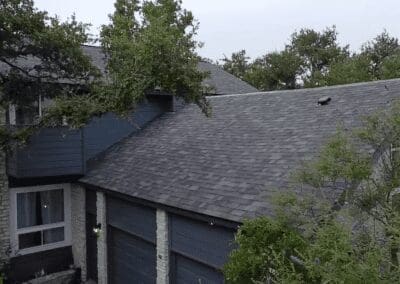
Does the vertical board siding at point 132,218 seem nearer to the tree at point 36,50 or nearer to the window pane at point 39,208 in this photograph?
the window pane at point 39,208

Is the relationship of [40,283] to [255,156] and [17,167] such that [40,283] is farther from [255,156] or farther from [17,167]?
[255,156]

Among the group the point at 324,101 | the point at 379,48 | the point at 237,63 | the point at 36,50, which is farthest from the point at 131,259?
the point at 237,63

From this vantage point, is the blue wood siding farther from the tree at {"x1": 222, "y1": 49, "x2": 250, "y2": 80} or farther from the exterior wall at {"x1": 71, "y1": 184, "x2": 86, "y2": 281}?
the tree at {"x1": 222, "y1": 49, "x2": 250, "y2": 80}

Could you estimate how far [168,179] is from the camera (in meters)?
11.5

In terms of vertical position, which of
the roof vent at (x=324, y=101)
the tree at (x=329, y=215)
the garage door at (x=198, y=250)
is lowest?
the garage door at (x=198, y=250)

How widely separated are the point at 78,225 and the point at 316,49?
3418cm

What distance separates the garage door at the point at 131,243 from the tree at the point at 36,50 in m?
3.78

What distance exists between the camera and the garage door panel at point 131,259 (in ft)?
38.9

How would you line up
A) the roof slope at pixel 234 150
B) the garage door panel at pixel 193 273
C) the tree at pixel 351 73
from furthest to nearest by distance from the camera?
the tree at pixel 351 73 < the garage door panel at pixel 193 273 < the roof slope at pixel 234 150

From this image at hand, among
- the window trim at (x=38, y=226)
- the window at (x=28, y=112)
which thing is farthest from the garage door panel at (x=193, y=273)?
the window at (x=28, y=112)

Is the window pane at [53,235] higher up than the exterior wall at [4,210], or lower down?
lower down

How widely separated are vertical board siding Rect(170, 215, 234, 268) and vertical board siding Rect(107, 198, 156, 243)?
104 centimetres

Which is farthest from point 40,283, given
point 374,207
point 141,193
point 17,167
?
point 374,207

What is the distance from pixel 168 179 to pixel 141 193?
0.81m
